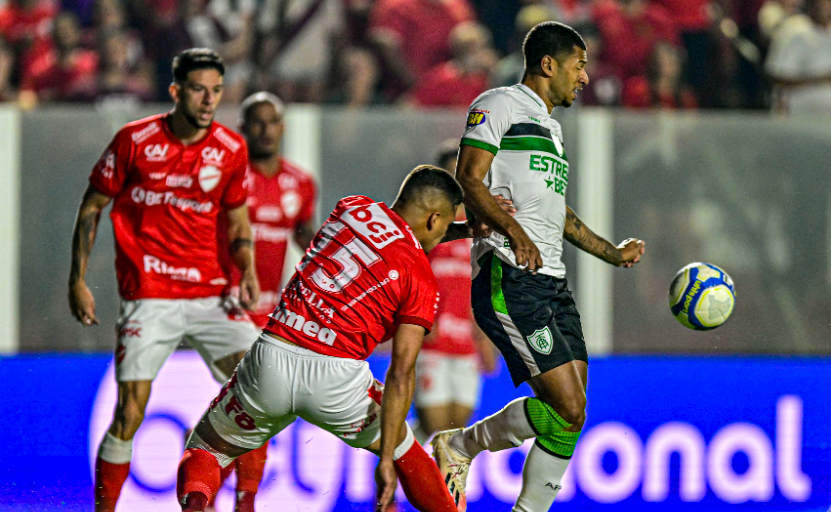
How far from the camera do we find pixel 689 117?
8094 millimetres

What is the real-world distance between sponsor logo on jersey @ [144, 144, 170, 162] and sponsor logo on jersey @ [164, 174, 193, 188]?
4.0 inches

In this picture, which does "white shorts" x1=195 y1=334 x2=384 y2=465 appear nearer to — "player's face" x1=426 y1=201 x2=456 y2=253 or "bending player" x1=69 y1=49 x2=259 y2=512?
"player's face" x1=426 y1=201 x2=456 y2=253

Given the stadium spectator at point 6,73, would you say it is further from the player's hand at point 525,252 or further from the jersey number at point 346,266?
the player's hand at point 525,252

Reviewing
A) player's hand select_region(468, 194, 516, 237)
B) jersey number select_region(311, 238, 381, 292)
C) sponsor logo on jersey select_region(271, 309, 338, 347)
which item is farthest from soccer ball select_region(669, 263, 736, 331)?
sponsor logo on jersey select_region(271, 309, 338, 347)

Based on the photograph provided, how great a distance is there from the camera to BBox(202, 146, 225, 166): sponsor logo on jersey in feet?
18.4

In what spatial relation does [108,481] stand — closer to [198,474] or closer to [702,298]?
[198,474]

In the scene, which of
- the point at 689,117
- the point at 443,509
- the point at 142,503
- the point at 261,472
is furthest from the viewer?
the point at 689,117

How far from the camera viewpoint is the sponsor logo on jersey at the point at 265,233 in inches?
262

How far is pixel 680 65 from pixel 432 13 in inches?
84.1

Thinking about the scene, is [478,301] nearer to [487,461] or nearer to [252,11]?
[487,461]

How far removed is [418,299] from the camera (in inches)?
163

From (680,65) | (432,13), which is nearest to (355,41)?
(432,13)


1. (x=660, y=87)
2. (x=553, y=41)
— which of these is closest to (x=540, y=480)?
(x=553, y=41)

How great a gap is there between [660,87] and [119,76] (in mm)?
Answer: 4373
